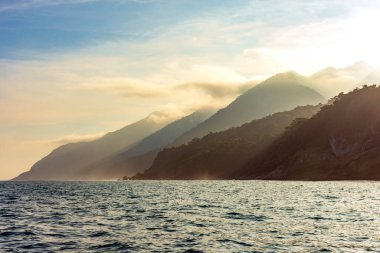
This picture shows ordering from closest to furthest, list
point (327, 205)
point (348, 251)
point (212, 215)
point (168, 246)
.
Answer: point (348, 251) < point (168, 246) < point (212, 215) < point (327, 205)

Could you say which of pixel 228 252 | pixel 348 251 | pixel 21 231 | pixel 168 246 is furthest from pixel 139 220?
pixel 348 251

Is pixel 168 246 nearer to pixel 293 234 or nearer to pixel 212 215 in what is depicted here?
pixel 293 234

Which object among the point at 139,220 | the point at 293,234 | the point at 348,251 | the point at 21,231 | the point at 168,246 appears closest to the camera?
the point at 348,251

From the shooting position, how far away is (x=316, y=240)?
43.3 m

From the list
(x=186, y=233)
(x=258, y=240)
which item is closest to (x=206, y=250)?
(x=258, y=240)

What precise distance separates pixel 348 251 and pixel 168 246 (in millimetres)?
14659

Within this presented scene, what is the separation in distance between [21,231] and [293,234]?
92.3 ft

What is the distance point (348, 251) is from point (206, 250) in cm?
1105

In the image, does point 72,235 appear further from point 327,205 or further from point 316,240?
point 327,205

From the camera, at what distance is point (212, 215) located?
65.8 m

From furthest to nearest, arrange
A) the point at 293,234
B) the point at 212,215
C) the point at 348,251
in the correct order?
1. the point at 212,215
2. the point at 293,234
3. the point at 348,251

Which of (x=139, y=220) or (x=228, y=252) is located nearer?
(x=228, y=252)

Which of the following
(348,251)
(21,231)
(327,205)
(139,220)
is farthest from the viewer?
(327,205)

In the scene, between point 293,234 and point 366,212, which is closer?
point 293,234
